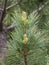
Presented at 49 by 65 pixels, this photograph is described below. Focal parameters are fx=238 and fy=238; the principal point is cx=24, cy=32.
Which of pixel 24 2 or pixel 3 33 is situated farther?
pixel 24 2

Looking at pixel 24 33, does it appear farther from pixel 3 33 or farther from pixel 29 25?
pixel 3 33

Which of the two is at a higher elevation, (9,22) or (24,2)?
(24,2)

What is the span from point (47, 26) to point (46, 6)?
266 millimetres

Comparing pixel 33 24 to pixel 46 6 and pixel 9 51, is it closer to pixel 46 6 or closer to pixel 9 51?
pixel 9 51

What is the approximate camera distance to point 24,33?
2.41 feet

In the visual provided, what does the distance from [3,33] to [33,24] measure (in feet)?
1.94

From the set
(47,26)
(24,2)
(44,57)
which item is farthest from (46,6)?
(44,57)

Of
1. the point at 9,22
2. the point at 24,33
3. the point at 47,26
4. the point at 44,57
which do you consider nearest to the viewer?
the point at 24,33

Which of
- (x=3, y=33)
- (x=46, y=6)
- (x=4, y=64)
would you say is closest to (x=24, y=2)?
(x=46, y=6)

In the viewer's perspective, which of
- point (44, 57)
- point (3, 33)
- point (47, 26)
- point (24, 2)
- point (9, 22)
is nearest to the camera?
point (44, 57)

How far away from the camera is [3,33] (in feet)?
4.43

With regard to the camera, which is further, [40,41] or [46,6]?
[46,6]

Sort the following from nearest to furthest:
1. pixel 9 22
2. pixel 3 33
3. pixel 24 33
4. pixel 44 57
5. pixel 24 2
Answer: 1. pixel 24 33
2. pixel 44 57
3. pixel 3 33
4. pixel 24 2
5. pixel 9 22

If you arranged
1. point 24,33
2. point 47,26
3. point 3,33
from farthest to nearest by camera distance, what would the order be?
point 3,33 → point 47,26 → point 24,33
